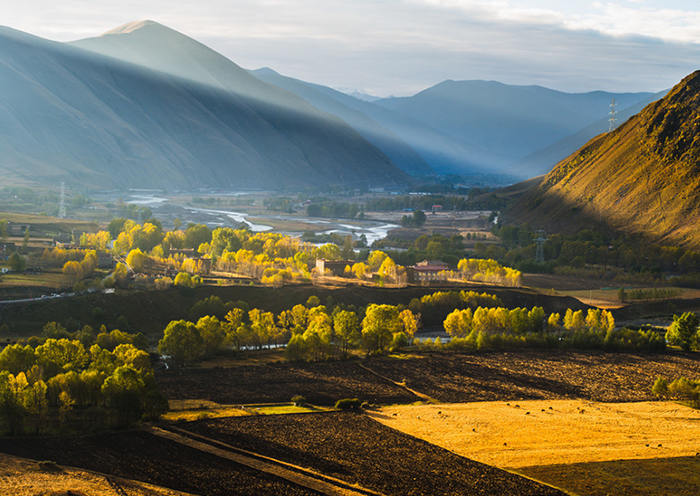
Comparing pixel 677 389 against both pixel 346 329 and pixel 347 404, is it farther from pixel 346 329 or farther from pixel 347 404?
pixel 346 329

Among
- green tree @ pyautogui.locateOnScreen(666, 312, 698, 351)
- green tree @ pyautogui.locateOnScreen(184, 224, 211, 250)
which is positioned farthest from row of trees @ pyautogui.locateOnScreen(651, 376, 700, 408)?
green tree @ pyautogui.locateOnScreen(184, 224, 211, 250)

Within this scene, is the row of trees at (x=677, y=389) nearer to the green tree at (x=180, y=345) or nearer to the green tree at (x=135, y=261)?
the green tree at (x=180, y=345)

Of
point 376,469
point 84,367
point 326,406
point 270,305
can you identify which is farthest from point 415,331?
point 376,469

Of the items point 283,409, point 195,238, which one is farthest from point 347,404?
point 195,238

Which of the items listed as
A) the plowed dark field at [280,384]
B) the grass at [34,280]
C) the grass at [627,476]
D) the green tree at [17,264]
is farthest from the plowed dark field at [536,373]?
the green tree at [17,264]

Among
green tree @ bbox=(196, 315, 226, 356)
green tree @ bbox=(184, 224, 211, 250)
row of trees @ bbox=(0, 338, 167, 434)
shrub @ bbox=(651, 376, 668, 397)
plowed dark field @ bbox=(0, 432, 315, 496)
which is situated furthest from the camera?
green tree @ bbox=(184, 224, 211, 250)

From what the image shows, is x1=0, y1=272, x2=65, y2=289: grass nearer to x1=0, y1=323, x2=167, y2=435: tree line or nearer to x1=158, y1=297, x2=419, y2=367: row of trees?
x1=158, y1=297, x2=419, y2=367: row of trees
